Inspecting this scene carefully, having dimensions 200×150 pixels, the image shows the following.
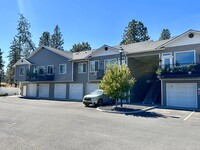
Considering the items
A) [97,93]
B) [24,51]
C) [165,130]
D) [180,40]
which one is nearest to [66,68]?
[97,93]

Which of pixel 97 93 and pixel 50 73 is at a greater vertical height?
pixel 50 73

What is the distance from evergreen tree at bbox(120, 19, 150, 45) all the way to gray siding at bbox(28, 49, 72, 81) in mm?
29508

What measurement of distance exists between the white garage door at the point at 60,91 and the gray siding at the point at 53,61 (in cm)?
130

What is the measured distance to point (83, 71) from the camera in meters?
29.5

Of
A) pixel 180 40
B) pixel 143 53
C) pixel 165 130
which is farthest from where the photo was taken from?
pixel 143 53

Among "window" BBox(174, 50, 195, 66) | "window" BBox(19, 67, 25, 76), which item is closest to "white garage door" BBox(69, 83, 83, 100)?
"window" BBox(19, 67, 25, 76)

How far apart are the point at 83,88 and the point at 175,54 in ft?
45.0

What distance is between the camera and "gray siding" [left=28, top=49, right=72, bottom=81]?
3075 cm

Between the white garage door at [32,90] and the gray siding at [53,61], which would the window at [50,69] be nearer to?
the gray siding at [53,61]

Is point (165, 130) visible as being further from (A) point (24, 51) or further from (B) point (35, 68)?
(A) point (24, 51)

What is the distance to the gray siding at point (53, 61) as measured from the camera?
30.8 meters

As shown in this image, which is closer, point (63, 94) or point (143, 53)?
point (143, 53)

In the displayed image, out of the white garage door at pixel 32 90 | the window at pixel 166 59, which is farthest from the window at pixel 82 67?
the window at pixel 166 59

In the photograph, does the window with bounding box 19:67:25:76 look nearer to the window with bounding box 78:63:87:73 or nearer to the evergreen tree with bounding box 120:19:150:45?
the window with bounding box 78:63:87:73
